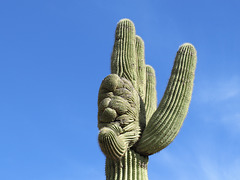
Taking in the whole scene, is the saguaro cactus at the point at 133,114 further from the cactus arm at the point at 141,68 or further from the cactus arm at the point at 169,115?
the cactus arm at the point at 141,68

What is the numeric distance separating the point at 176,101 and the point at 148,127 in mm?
578

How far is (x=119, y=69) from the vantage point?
741cm

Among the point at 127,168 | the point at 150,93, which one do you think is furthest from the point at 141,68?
the point at 127,168

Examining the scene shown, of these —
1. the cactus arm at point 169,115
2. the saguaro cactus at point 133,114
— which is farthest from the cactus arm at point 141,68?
the cactus arm at point 169,115

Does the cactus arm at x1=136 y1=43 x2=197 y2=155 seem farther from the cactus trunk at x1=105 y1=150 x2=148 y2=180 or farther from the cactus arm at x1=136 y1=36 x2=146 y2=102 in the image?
the cactus arm at x1=136 y1=36 x2=146 y2=102

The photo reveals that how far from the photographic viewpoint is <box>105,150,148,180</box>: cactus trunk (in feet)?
21.2

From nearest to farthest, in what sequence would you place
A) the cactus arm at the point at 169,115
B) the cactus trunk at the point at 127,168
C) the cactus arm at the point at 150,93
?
the cactus trunk at the point at 127,168 → the cactus arm at the point at 169,115 → the cactus arm at the point at 150,93

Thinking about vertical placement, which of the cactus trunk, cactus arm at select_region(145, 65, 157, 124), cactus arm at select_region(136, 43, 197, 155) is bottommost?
the cactus trunk

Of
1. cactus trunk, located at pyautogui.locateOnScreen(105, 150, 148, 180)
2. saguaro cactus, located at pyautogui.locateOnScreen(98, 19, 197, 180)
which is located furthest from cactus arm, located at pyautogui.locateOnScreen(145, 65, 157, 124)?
cactus trunk, located at pyautogui.locateOnScreen(105, 150, 148, 180)

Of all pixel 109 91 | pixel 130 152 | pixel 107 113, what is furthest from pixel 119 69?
pixel 130 152

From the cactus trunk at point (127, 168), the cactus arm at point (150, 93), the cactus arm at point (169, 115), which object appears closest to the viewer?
the cactus trunk at point (127, 168)

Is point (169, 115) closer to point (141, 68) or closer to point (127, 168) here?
Answer: point (127, 168)

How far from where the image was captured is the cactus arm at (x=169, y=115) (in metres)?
6.69

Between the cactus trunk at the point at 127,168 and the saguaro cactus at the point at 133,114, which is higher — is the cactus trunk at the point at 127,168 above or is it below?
below
